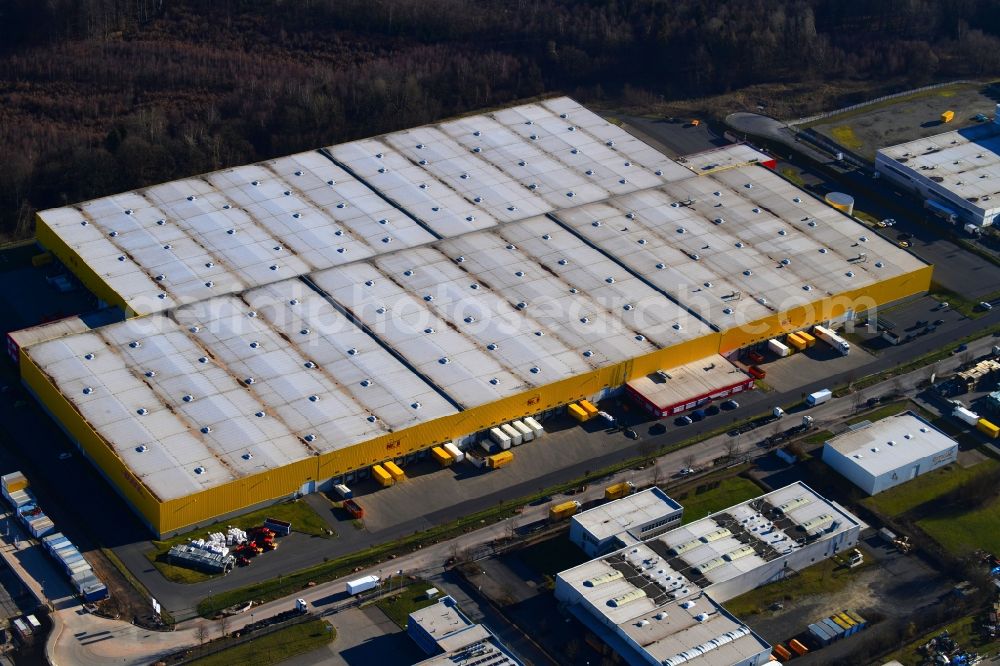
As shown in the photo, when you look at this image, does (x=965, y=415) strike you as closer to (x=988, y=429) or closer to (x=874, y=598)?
(x=988, y=429)

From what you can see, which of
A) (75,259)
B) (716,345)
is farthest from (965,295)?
(75,259)

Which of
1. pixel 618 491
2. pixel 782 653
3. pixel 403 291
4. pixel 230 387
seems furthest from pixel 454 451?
pixel 782 653

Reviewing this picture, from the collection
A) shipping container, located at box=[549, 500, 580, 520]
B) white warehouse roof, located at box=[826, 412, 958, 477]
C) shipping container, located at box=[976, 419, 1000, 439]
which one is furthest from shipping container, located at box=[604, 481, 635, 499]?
shipping container, located at box=[976, 419, 1000, 439]

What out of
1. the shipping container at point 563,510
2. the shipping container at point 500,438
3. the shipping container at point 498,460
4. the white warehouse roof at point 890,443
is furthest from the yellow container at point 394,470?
the white warehouse roof at point 890,443

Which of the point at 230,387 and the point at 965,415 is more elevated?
the point at 230,387

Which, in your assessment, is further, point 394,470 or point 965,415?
point 965,415

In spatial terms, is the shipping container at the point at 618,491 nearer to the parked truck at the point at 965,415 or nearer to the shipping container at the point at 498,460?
the shipping container at the point at 498,460

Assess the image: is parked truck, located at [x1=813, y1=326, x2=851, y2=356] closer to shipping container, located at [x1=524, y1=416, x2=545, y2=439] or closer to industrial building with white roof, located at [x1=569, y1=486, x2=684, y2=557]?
shipping container, located at [x1=524, y1=416, x2=545, y2=439]
